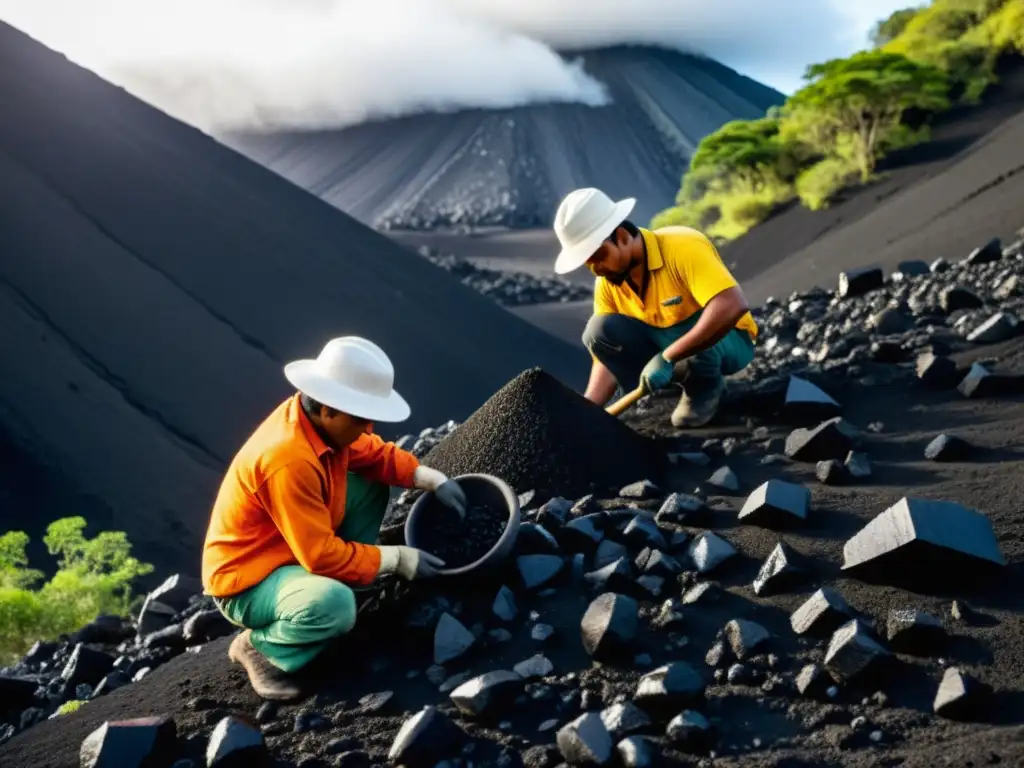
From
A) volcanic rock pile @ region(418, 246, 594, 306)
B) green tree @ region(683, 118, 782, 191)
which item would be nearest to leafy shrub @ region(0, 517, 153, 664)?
volcanic rock pile @ region(418, 246, 594, 306)

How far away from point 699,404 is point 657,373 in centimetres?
50

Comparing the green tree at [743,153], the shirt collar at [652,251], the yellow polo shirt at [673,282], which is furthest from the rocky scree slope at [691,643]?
the green tree at [743,153]

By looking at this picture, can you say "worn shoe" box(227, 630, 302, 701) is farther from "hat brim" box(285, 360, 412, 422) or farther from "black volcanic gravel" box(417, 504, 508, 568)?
"hat brim" box(285, 360, 412, 422)

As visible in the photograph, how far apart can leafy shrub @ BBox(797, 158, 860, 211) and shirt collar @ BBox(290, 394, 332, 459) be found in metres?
14.9

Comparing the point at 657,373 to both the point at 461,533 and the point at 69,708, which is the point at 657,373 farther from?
the point at 69,708

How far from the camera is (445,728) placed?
2.18 meters

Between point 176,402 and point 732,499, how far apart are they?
5.46m

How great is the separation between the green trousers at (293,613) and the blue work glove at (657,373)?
5.82 ft

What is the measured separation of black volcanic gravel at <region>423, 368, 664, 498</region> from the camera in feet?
11.9

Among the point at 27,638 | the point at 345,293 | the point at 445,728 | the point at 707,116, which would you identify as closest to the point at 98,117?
the point at 345,293

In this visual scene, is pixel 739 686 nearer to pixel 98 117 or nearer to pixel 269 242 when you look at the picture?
pixel 269 242

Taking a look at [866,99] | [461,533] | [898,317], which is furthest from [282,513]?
[866,99]

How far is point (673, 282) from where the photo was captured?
12.3 feet

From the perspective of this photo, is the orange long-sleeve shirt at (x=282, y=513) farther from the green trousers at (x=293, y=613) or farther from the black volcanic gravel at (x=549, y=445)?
the black volcanic gravel at (x=549, y=445)
